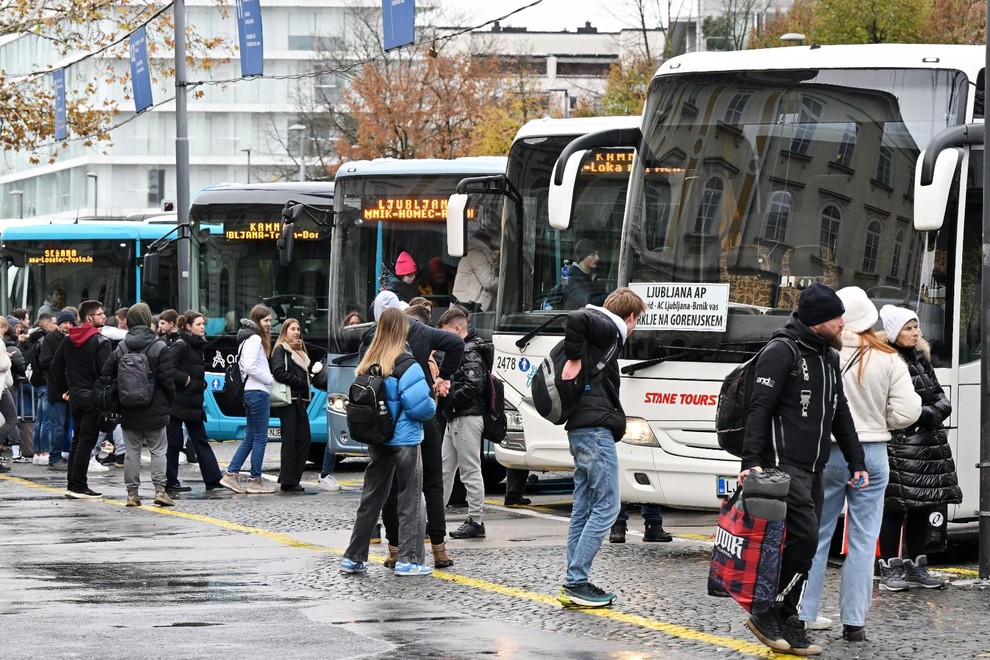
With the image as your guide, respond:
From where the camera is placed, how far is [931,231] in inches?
453

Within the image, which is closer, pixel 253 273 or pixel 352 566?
pixel 352 566

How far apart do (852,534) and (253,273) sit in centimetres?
1516

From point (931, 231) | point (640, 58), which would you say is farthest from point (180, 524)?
point (640, 58)

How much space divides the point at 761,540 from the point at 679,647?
2.19 ft

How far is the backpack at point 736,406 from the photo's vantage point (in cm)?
856

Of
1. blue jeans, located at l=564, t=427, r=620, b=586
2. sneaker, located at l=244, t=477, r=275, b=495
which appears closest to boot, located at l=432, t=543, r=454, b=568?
blue jeans, located at l=564, t=427, r=620, b=586

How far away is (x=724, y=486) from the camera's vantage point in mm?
12109

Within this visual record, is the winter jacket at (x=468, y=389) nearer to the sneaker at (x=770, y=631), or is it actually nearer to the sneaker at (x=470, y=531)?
the sneaker at (x=470, y=531)

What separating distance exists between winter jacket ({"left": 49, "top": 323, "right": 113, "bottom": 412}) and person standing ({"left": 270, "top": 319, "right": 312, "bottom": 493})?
187 cm

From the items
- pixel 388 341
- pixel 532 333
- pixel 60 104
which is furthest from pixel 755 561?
pixel 60 104

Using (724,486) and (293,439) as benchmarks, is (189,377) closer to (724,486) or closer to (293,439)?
(293,439)

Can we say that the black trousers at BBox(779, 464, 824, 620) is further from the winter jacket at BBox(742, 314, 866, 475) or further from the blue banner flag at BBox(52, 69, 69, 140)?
the blue banner flag at BBox(52, 69, 69, 140)

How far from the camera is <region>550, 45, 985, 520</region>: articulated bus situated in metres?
11.5

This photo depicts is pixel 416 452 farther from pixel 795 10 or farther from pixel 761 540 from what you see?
pixel 795 10
